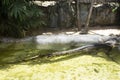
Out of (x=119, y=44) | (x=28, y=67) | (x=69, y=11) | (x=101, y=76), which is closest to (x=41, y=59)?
(x=28, y=67)

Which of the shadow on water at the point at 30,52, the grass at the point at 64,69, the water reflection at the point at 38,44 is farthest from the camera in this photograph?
the water reflection at the point at 38,44

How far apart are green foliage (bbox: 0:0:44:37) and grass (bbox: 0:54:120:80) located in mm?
2085

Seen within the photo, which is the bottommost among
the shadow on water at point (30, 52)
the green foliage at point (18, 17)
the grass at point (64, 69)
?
the grass at point (64, 69)

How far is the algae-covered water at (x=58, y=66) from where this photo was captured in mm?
5156

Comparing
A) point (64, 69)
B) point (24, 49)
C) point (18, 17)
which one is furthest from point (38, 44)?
point (64, 69)

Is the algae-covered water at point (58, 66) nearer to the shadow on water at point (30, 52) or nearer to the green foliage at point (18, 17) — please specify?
the shadow on water at point (30, 52)

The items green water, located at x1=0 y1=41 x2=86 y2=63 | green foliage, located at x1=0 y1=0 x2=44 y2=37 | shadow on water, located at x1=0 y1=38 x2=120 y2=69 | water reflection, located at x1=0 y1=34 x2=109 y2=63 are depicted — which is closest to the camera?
shadow on water, located at x1=0 y1=38 x2=120 y2=69

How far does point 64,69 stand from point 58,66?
0.23 metres

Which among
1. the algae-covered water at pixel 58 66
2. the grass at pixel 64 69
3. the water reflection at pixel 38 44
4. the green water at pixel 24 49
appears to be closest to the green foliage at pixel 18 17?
the water reflection at pixel 38 44

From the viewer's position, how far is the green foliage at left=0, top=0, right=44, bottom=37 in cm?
752

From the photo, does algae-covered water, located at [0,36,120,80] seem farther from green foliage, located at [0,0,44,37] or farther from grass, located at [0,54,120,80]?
green foliage, located at [0,0,44,37]

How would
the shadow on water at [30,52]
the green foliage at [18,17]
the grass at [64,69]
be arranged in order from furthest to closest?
the green foliage at [18,17] < the shadow on water at [30,52] < the grass at [64,69]

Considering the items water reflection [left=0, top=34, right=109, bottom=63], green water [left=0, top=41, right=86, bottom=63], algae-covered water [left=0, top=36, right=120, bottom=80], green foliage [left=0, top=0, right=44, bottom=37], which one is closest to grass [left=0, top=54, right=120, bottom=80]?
algae-covered water [left=0, top=36, right=120, bottom=80]

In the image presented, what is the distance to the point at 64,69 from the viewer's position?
18.1ft
